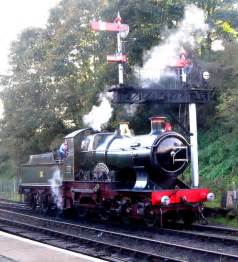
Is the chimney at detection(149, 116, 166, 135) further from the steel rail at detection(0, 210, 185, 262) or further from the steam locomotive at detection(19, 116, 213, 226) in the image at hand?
the steel rail at detection(0, 210, 185, 262)

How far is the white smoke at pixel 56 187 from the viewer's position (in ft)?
55.5

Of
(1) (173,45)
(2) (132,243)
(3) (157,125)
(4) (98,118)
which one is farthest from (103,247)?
(1) (173,45)

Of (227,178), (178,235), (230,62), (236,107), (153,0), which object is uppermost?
(153,0)

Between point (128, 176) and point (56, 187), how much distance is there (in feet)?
12.2

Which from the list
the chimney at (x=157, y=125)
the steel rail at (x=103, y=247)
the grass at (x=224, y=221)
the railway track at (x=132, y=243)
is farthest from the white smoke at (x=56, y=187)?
the grass at (x=224, y=221)

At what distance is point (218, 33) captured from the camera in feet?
77.0

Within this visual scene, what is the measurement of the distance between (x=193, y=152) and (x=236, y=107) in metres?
2.24

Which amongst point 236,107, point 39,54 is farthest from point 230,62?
point 39,54

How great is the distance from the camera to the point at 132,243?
1141 cm

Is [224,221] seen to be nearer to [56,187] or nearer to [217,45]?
[56,187]

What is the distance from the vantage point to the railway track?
9527 millimetres

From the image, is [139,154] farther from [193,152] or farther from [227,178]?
[227,178]

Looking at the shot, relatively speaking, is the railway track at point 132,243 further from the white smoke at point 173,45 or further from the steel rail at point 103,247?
the white smoke at point 173,45

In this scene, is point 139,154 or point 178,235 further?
point 139,154
